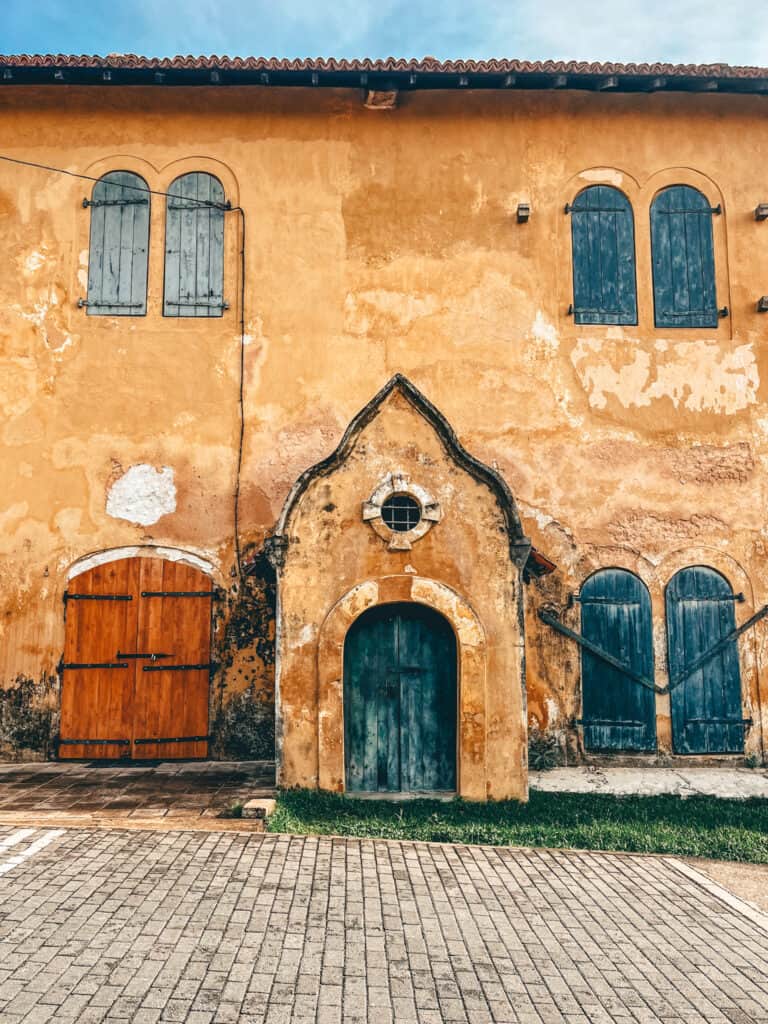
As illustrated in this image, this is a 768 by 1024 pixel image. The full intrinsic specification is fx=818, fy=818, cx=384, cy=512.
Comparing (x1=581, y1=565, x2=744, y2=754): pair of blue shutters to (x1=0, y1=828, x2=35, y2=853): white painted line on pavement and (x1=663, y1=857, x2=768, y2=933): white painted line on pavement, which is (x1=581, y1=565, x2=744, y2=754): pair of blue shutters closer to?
(x1=663, y1=857, x2=768, y2=933): white painted line on pavement

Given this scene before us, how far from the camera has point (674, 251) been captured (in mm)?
11547

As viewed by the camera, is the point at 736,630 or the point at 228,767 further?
the point at 736,630

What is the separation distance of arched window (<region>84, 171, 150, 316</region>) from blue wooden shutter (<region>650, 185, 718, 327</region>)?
7.16 metres

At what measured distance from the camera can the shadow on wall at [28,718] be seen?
1037 centimetres

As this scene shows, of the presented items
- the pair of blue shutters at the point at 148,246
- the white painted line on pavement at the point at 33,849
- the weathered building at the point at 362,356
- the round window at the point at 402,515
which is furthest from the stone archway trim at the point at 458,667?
the pair of blue shutters at the point at 148,246

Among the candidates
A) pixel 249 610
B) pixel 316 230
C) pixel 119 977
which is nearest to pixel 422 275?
pixel 316 230

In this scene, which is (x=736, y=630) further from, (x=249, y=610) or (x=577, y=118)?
(x=577, y=118)

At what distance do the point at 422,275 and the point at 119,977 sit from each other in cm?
922

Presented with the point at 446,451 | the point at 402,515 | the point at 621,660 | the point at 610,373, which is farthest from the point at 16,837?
the point at 610,373

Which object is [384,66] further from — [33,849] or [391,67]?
[33,849]

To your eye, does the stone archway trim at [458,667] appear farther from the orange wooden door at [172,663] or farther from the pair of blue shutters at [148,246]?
the pair of blue shutters at [148,246]

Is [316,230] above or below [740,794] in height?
above

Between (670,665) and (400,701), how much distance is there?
4.06 m

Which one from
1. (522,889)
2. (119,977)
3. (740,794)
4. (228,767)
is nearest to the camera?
(119,977)
